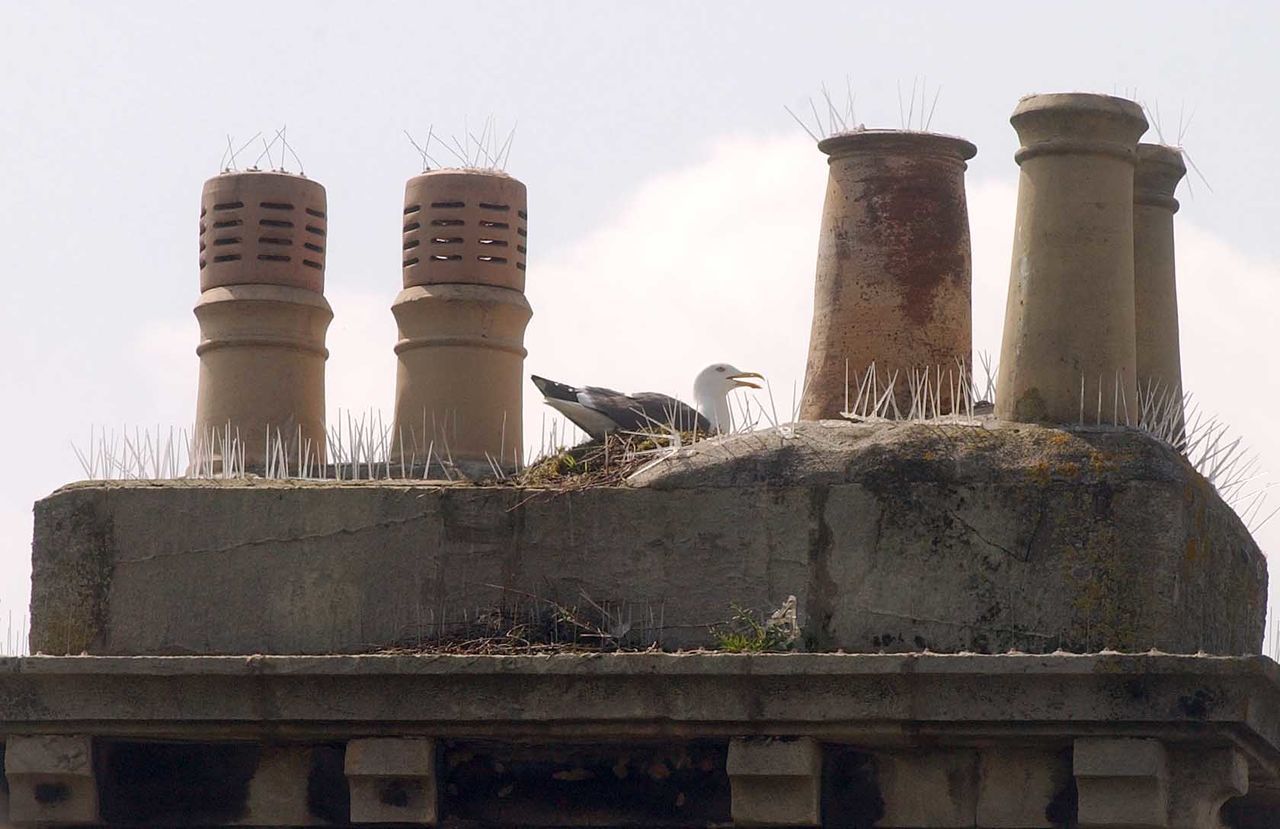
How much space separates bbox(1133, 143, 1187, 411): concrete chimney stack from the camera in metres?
12.9

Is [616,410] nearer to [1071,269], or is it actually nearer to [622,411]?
[622,411]

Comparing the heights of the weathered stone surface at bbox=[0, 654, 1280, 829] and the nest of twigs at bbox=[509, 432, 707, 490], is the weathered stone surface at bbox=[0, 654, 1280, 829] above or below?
below

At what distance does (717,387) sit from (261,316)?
231 centimetres

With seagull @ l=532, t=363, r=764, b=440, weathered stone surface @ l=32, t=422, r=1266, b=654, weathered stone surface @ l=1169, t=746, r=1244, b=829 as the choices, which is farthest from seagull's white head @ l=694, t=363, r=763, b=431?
weathered stone surface @ l=1169, t=746, r=1244, b=829

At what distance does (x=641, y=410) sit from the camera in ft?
39.9

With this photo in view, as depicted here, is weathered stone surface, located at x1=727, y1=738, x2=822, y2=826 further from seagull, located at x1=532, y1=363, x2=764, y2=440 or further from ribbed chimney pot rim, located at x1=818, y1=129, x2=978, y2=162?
ribbed chimney pot rim, located at x1=818, y1=129, x2=978, y2=162

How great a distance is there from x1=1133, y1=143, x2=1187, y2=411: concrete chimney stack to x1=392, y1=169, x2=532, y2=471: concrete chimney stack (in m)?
3.07

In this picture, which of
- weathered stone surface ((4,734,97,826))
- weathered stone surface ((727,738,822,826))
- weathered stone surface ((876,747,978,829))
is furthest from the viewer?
weathered stone surface ((4,734,97,826))

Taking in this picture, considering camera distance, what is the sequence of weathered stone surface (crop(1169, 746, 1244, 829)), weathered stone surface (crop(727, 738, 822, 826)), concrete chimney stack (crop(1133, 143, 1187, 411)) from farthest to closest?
concrete chimney stack (crop(1133, 143, 1187, 411)) < weathered stone surface (crop(727, 738, 822, 826)) < weathered stone surface (crop(1169, 746, 1244, 829))

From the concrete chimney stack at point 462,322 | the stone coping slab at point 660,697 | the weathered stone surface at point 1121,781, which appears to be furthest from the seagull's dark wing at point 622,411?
the weathered stone surface at point 1121,781

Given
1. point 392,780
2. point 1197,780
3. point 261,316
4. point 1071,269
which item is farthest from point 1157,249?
point 392,780

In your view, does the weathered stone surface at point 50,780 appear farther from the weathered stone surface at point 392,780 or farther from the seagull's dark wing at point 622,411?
the seagull's dark wing at point 622,411

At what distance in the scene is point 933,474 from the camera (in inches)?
424

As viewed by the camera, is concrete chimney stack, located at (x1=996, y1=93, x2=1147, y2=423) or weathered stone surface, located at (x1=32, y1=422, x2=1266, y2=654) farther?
concrete chimney stack, located at (x1=996, y1=93, x2=1147, y2=423)
